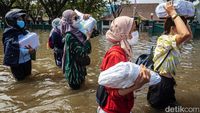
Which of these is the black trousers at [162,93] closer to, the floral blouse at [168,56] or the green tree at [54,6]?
the floral blouse at [168,56]

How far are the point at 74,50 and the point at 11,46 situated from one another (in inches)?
62.9

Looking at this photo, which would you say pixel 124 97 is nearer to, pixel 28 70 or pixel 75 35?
pixel 75 35

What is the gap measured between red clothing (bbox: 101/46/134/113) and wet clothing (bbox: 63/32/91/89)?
2997mm

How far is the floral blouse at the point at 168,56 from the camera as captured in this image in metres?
4.52

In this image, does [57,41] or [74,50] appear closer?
[74,50]

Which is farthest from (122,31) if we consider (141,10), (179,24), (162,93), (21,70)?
(141,10)

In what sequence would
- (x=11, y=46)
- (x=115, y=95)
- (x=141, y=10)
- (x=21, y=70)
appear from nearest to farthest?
1. (x=115, y=95)
2. (x=11, y=46)
3. (x=21, y=70)
4. (x=141, y=10)

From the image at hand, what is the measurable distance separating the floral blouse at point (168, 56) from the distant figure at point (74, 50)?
6.62ft

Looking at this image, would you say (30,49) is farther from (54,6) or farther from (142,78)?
(54,6)

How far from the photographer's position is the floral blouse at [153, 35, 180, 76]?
178 inches

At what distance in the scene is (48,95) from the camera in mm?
6461

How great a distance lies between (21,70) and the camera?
7.50m

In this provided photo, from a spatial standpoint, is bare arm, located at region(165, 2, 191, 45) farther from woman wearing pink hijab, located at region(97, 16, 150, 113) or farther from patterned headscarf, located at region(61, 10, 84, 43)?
patterned headscarf, located at region(61, 10, 84, 43)

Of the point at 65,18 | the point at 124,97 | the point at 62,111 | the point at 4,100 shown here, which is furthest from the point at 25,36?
the point at 124,97
